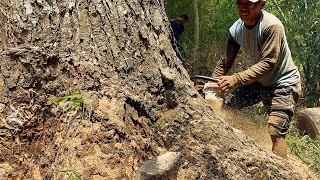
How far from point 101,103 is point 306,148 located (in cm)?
361

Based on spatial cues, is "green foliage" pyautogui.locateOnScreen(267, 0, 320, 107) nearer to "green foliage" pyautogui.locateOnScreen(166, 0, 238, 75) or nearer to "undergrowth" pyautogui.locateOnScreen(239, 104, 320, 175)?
"green foliage" pyautogui.locateOnScreen(166, 0, 238, 75)

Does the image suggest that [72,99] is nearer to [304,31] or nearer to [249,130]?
[249,130]

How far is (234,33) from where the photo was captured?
384cm

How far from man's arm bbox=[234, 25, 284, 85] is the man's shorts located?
0.38 m

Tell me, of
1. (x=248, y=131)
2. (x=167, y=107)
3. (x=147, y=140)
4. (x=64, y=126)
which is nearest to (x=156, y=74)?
(x=167, y=107)

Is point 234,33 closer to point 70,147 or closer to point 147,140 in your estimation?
point 147,140

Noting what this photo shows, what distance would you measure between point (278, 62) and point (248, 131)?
33.7 inches

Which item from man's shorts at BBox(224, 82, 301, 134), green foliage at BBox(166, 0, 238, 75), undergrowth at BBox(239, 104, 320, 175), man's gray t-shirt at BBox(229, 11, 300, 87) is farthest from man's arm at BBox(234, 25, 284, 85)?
green foliage at BBox(166, 0, 238, 75)

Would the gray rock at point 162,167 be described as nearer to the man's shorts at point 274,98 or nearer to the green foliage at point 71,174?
the green foliage at point 71,174

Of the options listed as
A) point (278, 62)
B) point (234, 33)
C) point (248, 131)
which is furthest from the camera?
point (248, 131)

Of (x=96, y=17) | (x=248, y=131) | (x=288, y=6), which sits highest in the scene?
(x=96, y=17)

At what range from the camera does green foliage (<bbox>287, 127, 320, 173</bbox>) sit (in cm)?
440

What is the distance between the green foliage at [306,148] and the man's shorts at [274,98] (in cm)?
91

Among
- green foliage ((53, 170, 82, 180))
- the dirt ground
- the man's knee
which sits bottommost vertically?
the dirt ground
